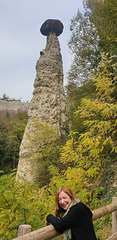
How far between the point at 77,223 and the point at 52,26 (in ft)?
51.8

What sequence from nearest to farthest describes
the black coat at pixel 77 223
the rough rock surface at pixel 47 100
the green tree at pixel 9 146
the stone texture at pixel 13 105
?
1. the black coat at pixel 77 223
2. the rough rock surface at pixel 47 100
3. the green tree at pixel 9 146
4. the stone texture at pixel 13 105

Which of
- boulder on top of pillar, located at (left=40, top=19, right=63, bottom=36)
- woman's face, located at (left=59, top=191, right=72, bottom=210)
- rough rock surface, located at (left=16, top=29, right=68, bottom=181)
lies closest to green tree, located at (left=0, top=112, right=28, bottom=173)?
rough rock surface, located at (left=16, top=29, right=68, bottom=181)

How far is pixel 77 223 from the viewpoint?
2010 millimetres

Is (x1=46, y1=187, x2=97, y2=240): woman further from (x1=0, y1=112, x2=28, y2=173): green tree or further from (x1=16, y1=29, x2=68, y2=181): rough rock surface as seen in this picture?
(x1=0, y1=112, x2=28, y2=173): green tree

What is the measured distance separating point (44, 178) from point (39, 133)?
252cm

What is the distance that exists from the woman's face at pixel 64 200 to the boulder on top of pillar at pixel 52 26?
15.3 meters

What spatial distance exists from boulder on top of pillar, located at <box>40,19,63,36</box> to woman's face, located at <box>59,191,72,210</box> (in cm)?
1527

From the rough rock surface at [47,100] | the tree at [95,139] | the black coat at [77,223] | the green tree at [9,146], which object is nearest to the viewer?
the black coat at [77,223]

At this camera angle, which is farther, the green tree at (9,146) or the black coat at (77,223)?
the green tree at (9,146)

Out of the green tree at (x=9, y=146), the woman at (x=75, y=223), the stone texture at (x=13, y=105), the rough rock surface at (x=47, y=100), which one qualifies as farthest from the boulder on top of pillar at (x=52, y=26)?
the stone texture at (x=13, y=105)

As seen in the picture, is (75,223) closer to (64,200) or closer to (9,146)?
(64,200)

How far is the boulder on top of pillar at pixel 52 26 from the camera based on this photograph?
15.1 metres

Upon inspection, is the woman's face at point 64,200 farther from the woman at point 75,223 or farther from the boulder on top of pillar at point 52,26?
the boulder on top of pillar at point 52,26

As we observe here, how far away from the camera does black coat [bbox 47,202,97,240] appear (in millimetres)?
1953
